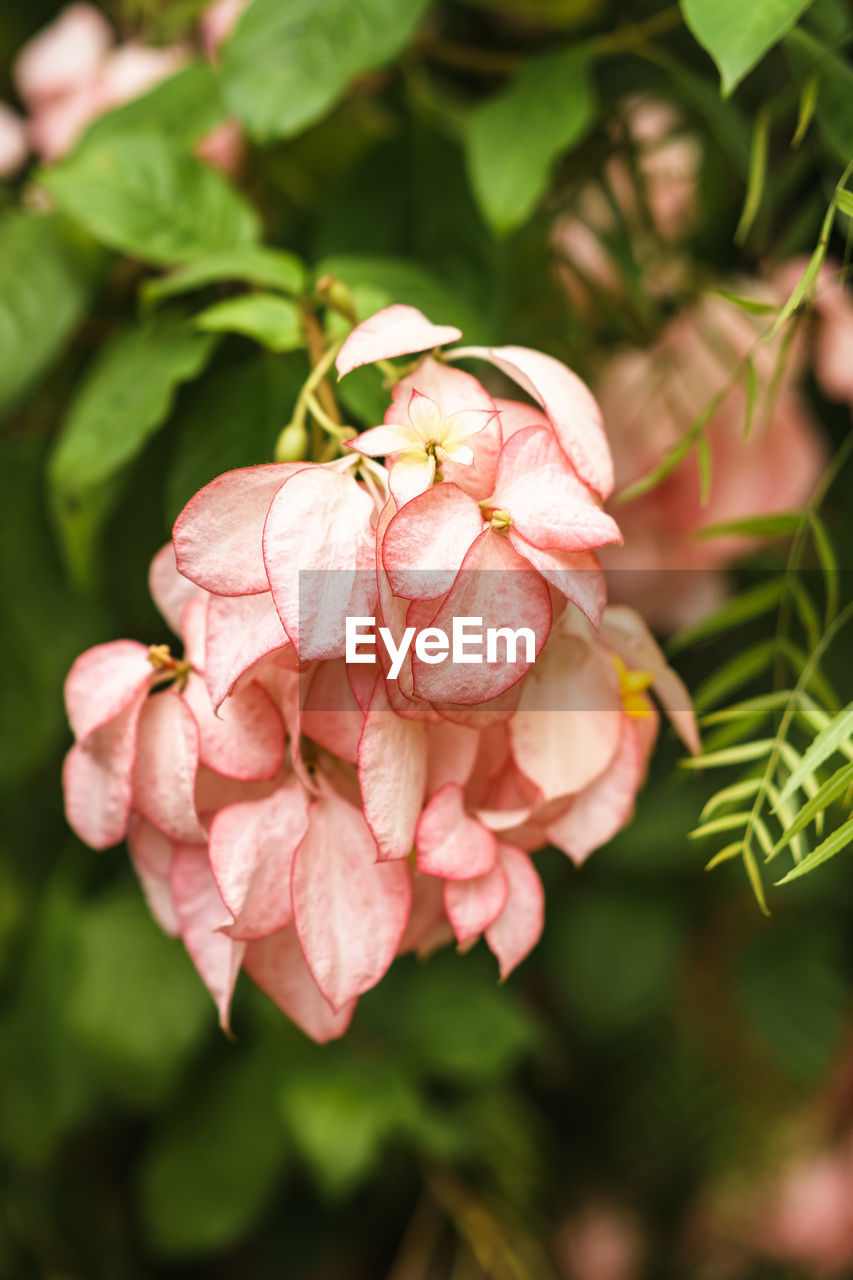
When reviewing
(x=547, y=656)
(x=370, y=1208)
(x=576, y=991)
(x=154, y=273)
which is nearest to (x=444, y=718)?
(x=547, y=656)

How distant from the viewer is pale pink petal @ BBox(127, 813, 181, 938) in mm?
253

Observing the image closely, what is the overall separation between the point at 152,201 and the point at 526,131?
13cm

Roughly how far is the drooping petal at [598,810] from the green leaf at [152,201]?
215 millimetres

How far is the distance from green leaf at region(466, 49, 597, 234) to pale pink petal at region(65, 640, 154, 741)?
0.19m

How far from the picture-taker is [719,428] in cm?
48

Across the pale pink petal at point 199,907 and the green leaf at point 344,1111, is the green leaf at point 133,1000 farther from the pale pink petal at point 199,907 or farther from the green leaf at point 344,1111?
the pale pink petal at point 199,907

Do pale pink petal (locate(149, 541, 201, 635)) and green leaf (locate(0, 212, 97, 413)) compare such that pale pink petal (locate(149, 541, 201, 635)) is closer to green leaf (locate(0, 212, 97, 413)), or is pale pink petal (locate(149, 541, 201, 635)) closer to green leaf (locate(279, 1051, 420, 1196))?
green leaf (locate(0, 212, 97, 413))

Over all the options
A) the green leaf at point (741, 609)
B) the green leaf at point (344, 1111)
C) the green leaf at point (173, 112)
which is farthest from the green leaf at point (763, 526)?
the green leaf at point (344, 1111)

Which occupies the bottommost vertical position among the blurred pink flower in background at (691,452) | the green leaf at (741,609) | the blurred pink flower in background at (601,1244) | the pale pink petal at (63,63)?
the blurred pink flower in background at (601,1244)

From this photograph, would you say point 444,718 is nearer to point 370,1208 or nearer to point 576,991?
point 576,991

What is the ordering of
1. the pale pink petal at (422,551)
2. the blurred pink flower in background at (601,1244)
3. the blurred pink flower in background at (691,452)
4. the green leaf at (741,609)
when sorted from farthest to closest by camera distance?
the blurred pink flower in background at (601,1244), the blurred pink flower in background at (691,452), the green leaf at (741,609), the pale pink petal at (422,551)

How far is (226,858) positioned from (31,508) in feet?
0.96

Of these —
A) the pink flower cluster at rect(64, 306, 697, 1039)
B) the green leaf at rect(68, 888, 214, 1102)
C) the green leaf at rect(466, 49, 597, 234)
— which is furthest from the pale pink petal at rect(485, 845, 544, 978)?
the green leaf at rect(68, 888, 214, 1102)

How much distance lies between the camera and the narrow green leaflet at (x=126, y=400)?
0.31 metres
